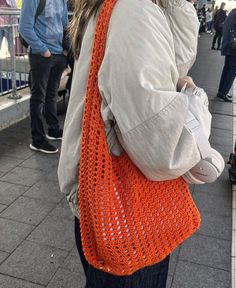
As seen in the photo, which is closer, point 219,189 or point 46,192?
point 46,192

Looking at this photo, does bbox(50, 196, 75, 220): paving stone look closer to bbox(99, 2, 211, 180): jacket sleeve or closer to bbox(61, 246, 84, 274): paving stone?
bbox(61, 246, 84, 274): paving stone

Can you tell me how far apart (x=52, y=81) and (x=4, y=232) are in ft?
7.25

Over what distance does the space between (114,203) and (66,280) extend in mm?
1489

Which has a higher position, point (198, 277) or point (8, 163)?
point (198, 277)

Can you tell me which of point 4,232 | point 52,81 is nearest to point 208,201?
point 4,232

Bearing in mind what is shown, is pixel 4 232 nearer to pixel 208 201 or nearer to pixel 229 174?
pixel 208 201

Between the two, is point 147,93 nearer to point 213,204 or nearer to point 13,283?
point 13,283

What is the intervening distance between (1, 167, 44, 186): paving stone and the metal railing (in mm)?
1797

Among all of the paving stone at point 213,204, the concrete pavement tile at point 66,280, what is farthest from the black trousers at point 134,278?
the paving stone at point 213,204

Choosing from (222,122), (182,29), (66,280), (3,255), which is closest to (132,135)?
(182,29)

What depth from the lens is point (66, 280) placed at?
243 centimetres

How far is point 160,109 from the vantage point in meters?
1.06

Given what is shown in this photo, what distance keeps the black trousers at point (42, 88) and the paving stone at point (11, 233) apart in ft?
5.08

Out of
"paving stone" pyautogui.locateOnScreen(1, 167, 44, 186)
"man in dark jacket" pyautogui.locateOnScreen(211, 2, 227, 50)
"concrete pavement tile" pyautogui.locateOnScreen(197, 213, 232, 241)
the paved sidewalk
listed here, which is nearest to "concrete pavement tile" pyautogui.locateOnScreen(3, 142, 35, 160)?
the paved sidewalk
